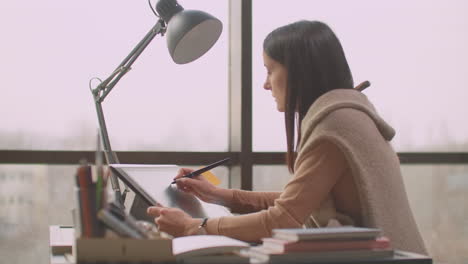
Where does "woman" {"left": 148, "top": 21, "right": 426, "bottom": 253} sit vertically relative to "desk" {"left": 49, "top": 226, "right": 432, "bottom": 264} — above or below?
above

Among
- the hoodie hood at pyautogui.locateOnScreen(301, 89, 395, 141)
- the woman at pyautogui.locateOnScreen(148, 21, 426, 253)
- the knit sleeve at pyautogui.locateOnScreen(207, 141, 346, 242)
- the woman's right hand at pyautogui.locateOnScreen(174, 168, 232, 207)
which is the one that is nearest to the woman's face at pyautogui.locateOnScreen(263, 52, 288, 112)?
the woman at pyautogui.locateOnScreen(148, 21, 426, 253)

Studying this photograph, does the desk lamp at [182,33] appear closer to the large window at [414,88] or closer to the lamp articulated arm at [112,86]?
the lamp articulated arm at [112,86]

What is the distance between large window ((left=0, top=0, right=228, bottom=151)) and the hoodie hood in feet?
5.64

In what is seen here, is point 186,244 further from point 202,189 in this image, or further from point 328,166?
point 202,189

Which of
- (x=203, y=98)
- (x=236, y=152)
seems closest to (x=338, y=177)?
(x=236, y=152)

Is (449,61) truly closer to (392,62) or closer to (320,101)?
(392,62)

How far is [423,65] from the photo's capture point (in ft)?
11.7

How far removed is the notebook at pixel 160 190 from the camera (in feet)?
6.15

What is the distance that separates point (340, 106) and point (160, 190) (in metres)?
0.59

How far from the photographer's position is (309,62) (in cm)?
178

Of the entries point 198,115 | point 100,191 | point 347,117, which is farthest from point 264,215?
point 198,115

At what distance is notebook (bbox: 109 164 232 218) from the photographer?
1.87 m

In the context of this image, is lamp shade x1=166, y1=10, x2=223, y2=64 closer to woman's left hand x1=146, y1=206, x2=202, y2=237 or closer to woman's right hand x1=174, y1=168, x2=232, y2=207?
woman's right hand x1=174, y1=168, x2=232, y2=207

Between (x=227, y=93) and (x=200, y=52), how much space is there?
1.20 m
